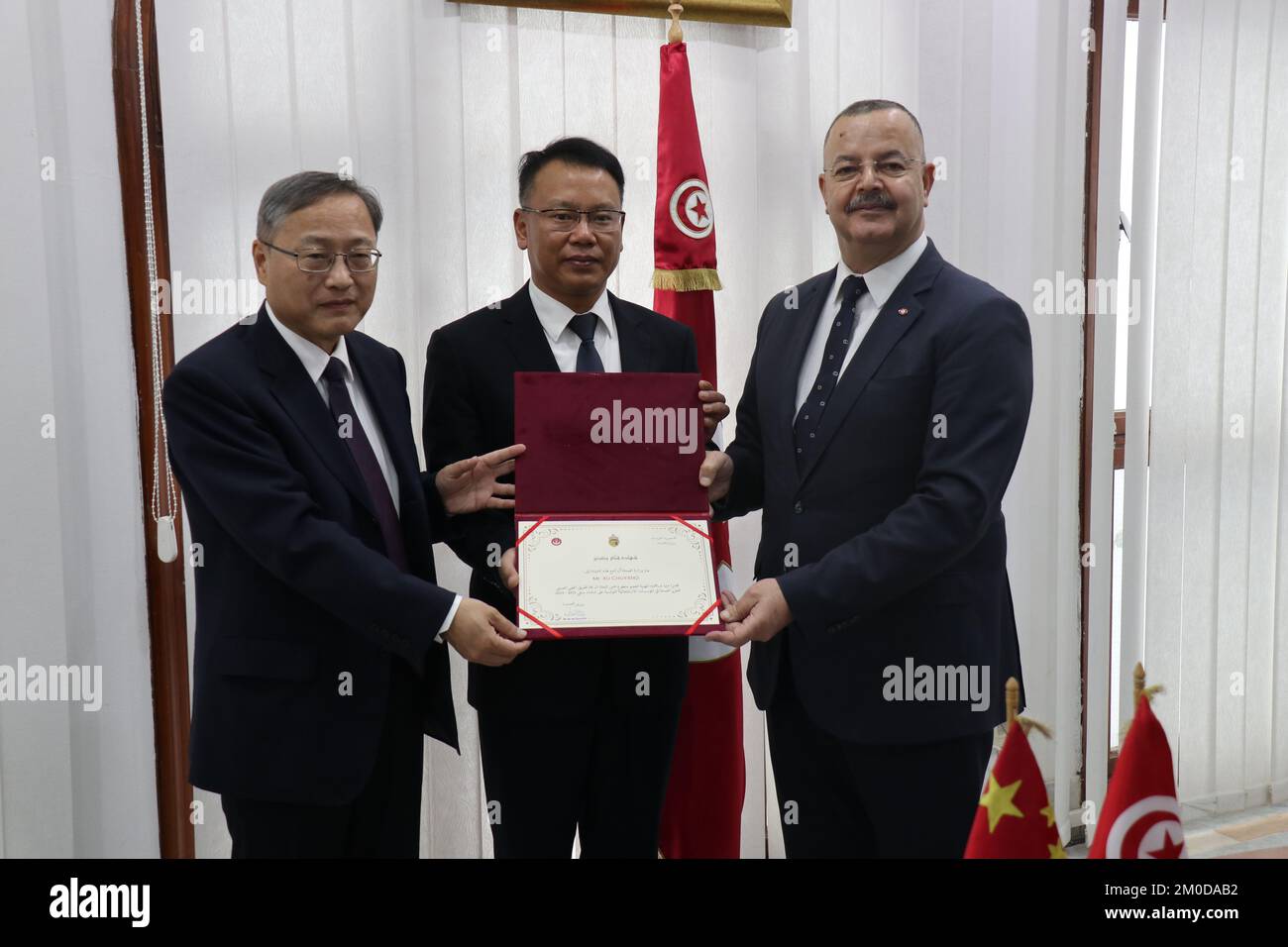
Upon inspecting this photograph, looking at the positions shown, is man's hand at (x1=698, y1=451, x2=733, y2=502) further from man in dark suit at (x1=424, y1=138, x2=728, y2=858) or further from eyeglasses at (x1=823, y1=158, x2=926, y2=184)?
eyeglasses at (x1=823, y1=158, x2=926, y2=184)

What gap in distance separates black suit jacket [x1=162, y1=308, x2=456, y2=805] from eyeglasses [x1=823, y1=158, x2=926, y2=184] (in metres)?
1.09

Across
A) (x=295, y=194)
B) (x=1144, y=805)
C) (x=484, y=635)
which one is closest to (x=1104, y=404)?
(x=484, y=635)

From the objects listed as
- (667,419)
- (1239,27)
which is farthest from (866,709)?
(1239,27)

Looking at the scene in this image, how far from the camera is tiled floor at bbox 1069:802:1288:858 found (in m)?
3.23

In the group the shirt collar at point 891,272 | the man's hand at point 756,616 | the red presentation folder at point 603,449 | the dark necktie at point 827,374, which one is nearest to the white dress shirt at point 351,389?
the red presentation folder at point 603,449

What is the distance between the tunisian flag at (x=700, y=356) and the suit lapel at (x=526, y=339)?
56cm

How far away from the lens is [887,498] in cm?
199

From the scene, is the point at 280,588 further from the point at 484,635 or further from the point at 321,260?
the point at 321,260

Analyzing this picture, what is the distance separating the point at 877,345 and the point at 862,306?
0.13 meters

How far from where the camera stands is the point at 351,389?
1.98m

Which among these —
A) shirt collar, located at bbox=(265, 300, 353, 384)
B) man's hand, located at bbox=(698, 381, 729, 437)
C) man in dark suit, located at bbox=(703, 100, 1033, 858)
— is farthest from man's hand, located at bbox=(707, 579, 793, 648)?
shirt collar, located at bbox=(265, 300, 353, 384)

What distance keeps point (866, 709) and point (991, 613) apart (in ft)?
1.05

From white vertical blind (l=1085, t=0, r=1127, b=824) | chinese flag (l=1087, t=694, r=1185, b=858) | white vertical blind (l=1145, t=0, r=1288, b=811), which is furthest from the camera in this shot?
white vertical blind (l=1145, t=0, r=1288, b=811)

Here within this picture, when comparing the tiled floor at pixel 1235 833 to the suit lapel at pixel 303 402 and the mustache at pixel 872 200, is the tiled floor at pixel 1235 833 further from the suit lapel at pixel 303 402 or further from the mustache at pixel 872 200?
the suit lapel at pixel 303 402
